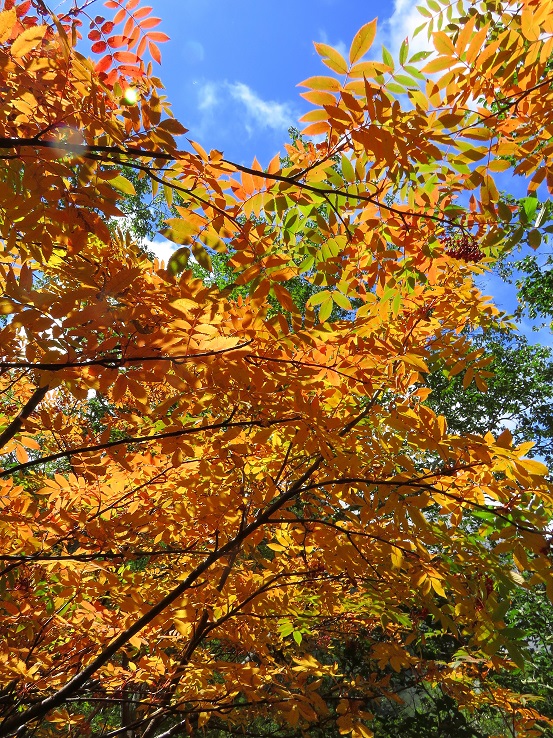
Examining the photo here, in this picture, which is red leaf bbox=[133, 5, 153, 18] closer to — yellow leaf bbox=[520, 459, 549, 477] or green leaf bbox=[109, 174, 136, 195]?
green leaf bbox=[109, 174, 136, 195]

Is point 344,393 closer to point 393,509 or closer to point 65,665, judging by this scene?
point 393,509

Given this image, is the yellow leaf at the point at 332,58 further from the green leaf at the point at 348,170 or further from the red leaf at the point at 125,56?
the red leaf at the point at 125,56

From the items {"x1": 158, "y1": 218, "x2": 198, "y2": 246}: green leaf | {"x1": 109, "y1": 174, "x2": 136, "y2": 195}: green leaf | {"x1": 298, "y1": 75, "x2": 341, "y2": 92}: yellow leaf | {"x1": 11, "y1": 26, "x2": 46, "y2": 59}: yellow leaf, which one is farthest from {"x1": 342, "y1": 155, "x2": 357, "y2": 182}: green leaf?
{"x1": 11, "y1": 26, "x2": 46, "y2": 59}: yellow leaf

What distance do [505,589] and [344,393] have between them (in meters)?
1.00

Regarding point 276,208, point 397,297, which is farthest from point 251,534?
point 276,208

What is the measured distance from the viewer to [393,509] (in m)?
1.92

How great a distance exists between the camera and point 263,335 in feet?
6.12

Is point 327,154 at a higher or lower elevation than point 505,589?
higher

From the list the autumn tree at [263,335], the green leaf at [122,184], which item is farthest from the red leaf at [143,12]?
the green leaf at [122,184]

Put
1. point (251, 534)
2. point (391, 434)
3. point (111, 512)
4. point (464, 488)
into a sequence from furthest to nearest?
point (111, 512)
point (251, 534)
point (391, 434)
point (464, 488)

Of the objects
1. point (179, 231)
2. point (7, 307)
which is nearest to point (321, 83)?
point (179, 231)

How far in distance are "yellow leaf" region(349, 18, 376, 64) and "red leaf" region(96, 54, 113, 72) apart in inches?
48.6

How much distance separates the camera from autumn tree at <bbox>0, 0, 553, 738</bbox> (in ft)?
4.63

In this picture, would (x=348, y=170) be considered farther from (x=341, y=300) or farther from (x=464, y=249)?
(x=464, y=249)
